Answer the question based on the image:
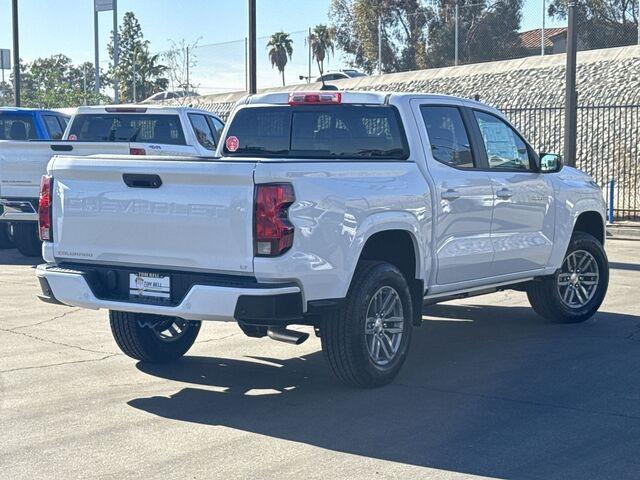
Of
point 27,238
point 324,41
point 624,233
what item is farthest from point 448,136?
point 324,41

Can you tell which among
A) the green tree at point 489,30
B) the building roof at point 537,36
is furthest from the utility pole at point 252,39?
the green tree at point 489,30

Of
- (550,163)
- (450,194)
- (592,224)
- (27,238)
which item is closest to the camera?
(450,194)

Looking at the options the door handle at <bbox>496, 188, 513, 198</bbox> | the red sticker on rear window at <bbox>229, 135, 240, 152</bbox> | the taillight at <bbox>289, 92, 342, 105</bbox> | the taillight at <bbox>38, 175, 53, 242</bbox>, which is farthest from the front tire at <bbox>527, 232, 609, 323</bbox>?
the taillight at <bbox>38, 175, 53, 242</bbox>

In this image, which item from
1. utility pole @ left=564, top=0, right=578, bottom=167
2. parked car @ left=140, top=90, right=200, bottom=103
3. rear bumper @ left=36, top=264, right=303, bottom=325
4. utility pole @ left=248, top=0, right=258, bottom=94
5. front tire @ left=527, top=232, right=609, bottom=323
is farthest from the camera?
parked car @ left=140, top=90, right=200, bottom=103

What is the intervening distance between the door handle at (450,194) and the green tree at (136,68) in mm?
42423

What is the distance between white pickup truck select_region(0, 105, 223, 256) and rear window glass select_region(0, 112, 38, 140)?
138 centimetres

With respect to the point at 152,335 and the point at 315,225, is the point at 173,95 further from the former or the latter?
the point at 315,225

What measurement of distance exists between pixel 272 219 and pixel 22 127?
11.6 meters

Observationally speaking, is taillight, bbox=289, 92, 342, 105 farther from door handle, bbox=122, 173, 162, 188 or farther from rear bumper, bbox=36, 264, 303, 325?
rear bumper, bbox=36, 264, 303, 325

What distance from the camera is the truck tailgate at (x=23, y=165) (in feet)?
47.4

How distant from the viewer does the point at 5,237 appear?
16625mm

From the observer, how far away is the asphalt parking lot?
5535 millimetres

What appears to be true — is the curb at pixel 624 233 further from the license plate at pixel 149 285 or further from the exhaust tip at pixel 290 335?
the license plate at pixel 149 285

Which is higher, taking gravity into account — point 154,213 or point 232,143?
point 232,143
